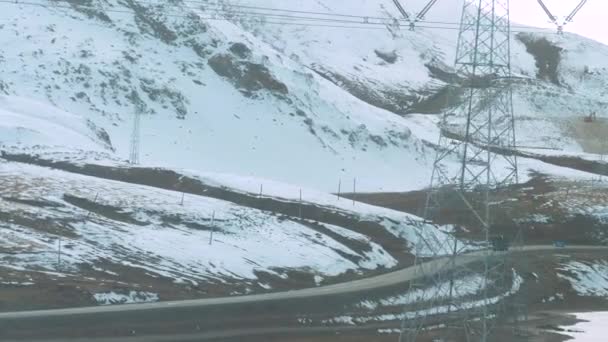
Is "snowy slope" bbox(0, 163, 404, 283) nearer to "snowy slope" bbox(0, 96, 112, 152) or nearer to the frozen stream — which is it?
"snowy slope" bbox(0, 96, 112, 152)

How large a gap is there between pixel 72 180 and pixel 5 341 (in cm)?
3074

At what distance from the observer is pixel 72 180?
197ft

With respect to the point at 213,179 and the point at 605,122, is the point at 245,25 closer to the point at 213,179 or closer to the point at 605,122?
the point at 605,122

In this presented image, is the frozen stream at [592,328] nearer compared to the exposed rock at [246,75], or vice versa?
the frozen stream at [592,328]

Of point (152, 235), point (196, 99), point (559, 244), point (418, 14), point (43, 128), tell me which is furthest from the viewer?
point (196, 99)

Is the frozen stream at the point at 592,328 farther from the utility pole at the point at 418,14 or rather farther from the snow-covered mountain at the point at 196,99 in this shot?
the snow-covered mountain at the point at 196,99

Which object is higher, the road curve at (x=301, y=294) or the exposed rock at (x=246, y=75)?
the exposed rock at (x=246, y=75)

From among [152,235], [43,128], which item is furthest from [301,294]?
[43,128]

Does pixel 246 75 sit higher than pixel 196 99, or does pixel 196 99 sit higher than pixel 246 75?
pixel 246 75

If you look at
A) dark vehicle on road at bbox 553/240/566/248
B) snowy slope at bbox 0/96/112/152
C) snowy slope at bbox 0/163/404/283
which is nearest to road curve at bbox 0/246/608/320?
snowy slope at bbox 0/163/404/283

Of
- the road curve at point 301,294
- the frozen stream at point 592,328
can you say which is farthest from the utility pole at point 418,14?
the frozen stream at point 592,328

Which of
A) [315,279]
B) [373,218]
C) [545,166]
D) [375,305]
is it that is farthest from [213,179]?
[545,166]

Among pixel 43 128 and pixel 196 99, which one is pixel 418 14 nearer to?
pixel 43 128

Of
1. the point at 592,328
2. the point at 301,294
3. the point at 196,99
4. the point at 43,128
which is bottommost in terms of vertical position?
the point at 592,328
